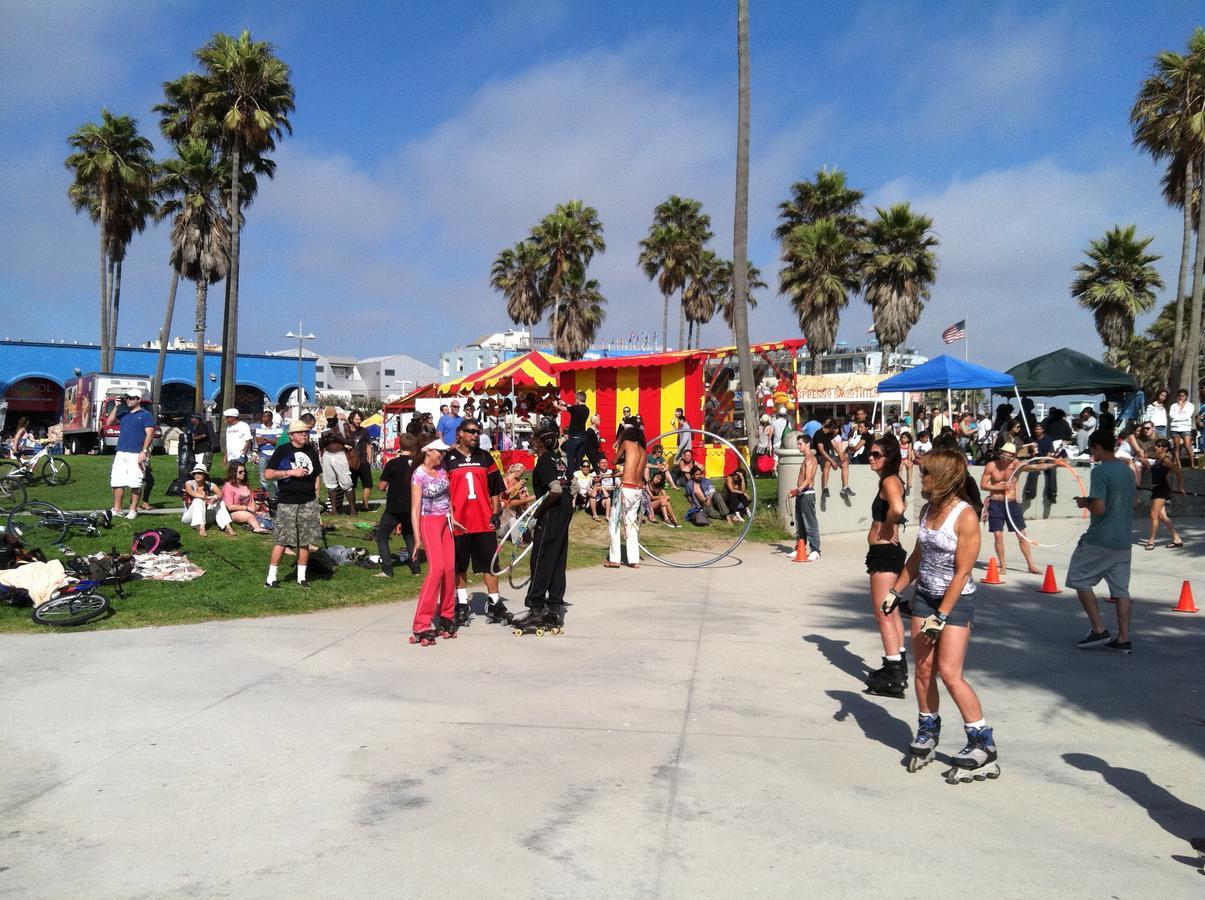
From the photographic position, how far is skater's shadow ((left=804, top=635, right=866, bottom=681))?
7.16m

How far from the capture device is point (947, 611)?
15.6 ft

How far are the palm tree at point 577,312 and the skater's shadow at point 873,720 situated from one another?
41534 mm

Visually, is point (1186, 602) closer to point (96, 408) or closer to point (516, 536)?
point (516, 536)

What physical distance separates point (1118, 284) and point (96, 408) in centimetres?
3716

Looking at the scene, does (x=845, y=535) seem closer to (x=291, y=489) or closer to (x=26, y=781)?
(x=291, y=489)

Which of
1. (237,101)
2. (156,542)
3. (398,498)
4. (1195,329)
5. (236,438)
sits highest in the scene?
(237,101)

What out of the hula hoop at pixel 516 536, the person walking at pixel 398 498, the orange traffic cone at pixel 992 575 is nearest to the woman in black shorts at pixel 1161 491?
the orange traffic cone at pixel 992 575

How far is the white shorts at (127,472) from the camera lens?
1282 cm

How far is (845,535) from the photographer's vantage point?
15.8 meters

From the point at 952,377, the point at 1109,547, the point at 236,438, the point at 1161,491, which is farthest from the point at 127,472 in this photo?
the point at 952,377

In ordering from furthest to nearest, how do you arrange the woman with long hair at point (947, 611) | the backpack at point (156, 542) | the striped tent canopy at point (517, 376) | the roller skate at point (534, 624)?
the striped tent canopy at point (517, 376) < the backpack at point (156, 542) < the roller skate at point (534, 624) < the woman with long hair at point (947, 611)

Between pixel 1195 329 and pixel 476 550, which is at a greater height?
pixel 1195 329

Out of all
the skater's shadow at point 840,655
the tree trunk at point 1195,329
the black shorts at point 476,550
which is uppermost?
the tree trunk at point 1195,329

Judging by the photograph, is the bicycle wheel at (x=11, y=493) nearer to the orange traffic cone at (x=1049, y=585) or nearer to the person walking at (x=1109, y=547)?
the person walking at (x=1109, y=547)
